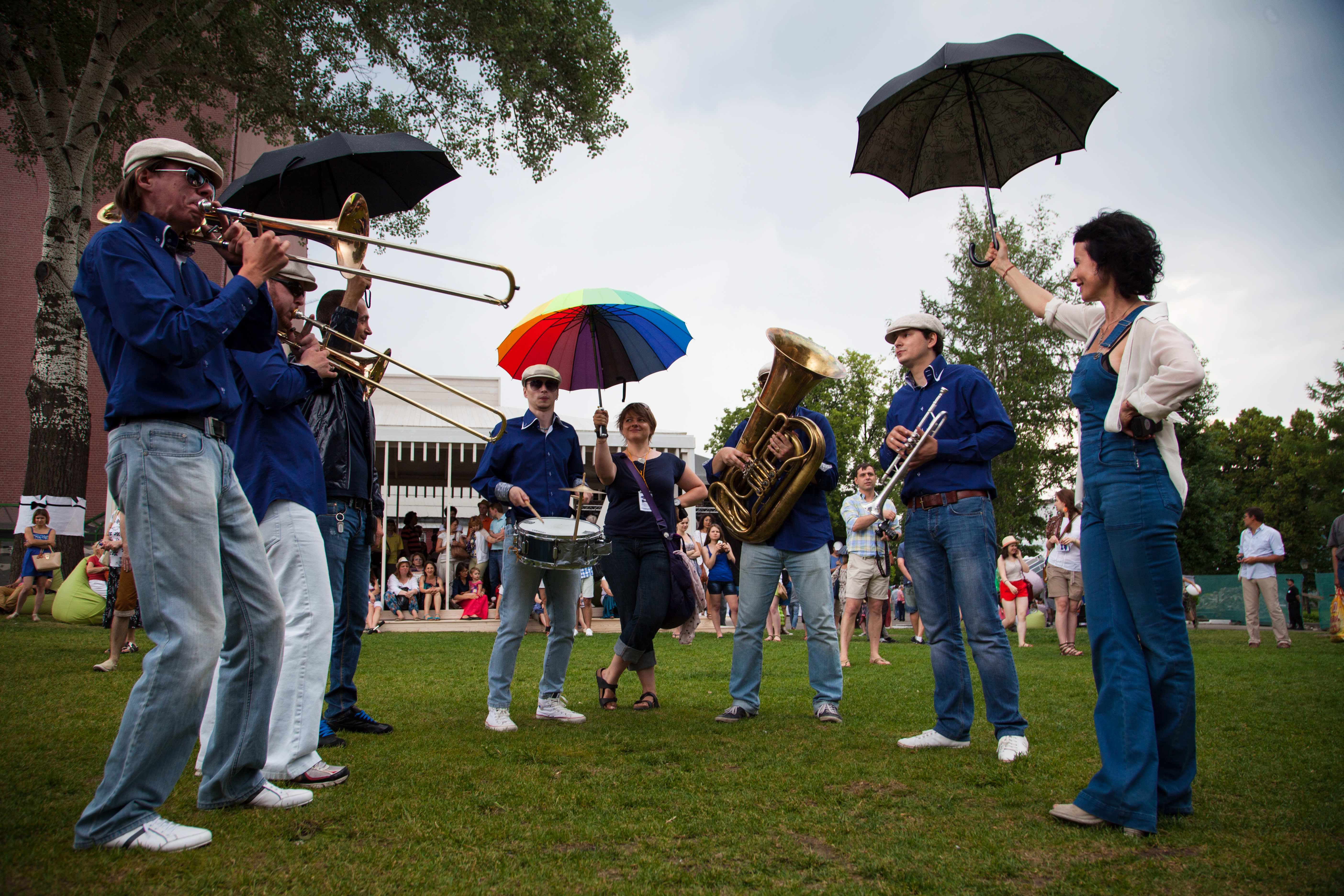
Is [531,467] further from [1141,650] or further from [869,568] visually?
[869,568]

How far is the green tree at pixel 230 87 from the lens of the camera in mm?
13336

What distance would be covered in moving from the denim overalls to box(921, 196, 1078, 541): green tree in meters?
33.2

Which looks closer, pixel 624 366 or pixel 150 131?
pixel 624 366

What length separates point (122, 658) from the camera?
786 centimetres

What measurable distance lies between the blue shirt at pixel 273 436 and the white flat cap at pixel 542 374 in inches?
72.0

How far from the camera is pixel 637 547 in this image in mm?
5875

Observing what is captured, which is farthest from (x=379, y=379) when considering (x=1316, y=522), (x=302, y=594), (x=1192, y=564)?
(x=1316, y=522)

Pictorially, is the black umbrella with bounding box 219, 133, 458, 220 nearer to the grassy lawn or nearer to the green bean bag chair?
the grassy lawn

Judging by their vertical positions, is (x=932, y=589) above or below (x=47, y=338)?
below

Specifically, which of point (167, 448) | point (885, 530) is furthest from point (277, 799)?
point (885, 530)

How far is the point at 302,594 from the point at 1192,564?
4864 centimetres

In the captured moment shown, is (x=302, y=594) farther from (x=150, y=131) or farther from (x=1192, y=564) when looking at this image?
(x=1192, y=564)

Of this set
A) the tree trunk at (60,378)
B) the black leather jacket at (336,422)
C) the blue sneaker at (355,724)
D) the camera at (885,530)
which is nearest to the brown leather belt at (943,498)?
the black leather jacket at (336,422)

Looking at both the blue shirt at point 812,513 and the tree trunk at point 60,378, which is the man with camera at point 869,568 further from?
the tree trunk at point 60,378
